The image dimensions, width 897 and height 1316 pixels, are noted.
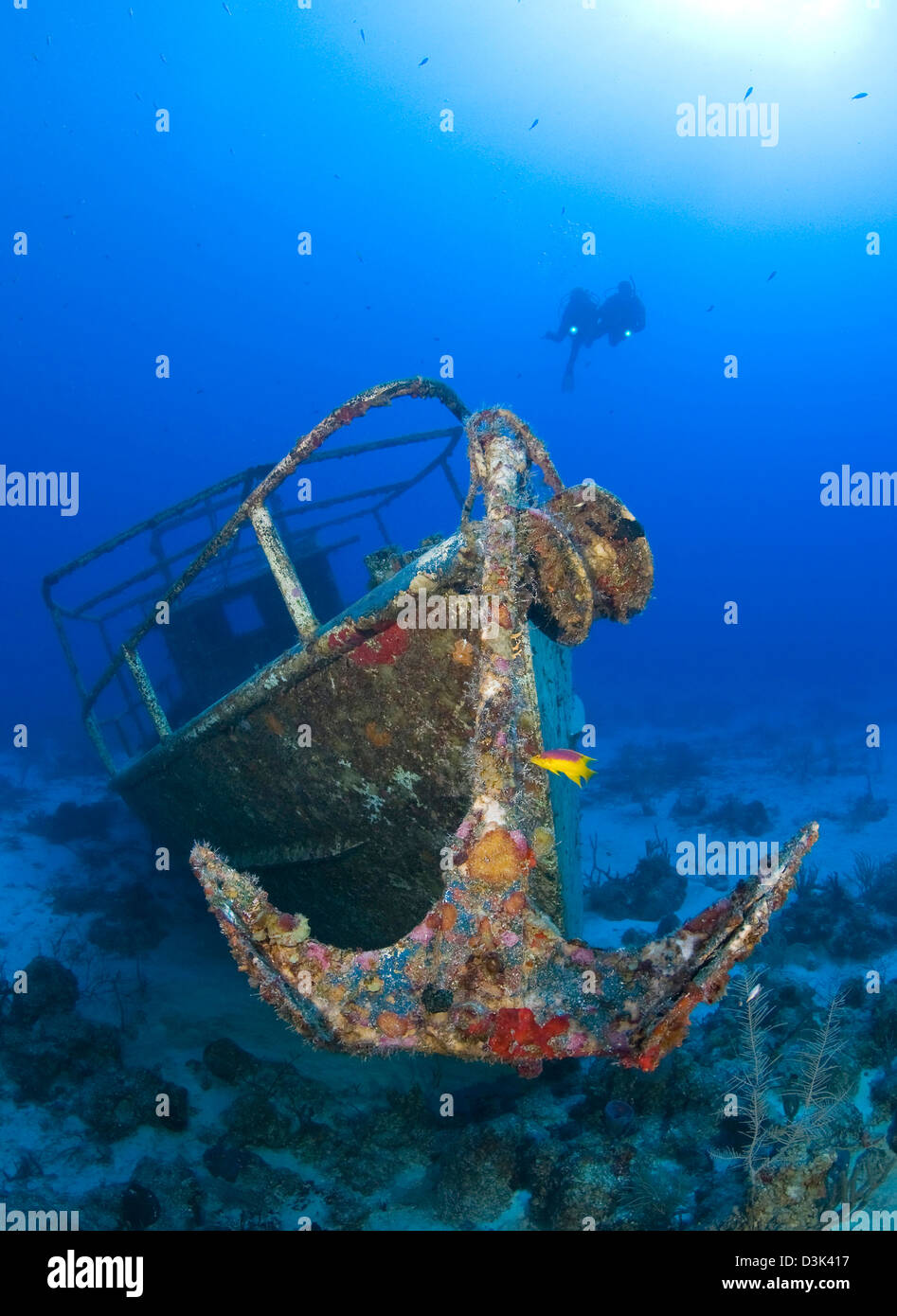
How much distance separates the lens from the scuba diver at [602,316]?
19641 mm

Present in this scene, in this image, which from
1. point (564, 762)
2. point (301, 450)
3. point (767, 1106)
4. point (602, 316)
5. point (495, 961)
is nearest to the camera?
point (495, 961)

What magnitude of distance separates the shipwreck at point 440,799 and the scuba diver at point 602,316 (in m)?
17.3

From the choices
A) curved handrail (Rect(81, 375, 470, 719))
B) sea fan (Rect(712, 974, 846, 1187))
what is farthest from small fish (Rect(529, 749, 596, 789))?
curved handrail (Rect(81, 375, 470, 719))

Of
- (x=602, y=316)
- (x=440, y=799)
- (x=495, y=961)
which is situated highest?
(x=602, y=316)

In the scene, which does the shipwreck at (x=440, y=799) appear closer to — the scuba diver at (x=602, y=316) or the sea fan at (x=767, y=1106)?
the sea fan at (x=767, y=1106)

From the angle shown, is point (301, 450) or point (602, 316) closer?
point (301, 450)

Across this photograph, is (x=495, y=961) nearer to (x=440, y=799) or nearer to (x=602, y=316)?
(x=440, y=799)

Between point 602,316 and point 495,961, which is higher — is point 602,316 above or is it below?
above

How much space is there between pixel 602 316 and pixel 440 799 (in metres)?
20.9

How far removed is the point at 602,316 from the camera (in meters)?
20.2

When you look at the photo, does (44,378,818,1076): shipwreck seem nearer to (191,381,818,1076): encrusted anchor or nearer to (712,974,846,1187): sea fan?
(191,381,818,1076): encrusted anchor

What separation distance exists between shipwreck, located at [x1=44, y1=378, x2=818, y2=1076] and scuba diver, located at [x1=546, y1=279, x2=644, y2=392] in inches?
682

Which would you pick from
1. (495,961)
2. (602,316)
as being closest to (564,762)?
(495,961)

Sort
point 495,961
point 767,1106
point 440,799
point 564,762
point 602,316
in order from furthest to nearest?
point 602,316 → point 767,1106 → point 440,799 → point 564,762 → point 495,961
